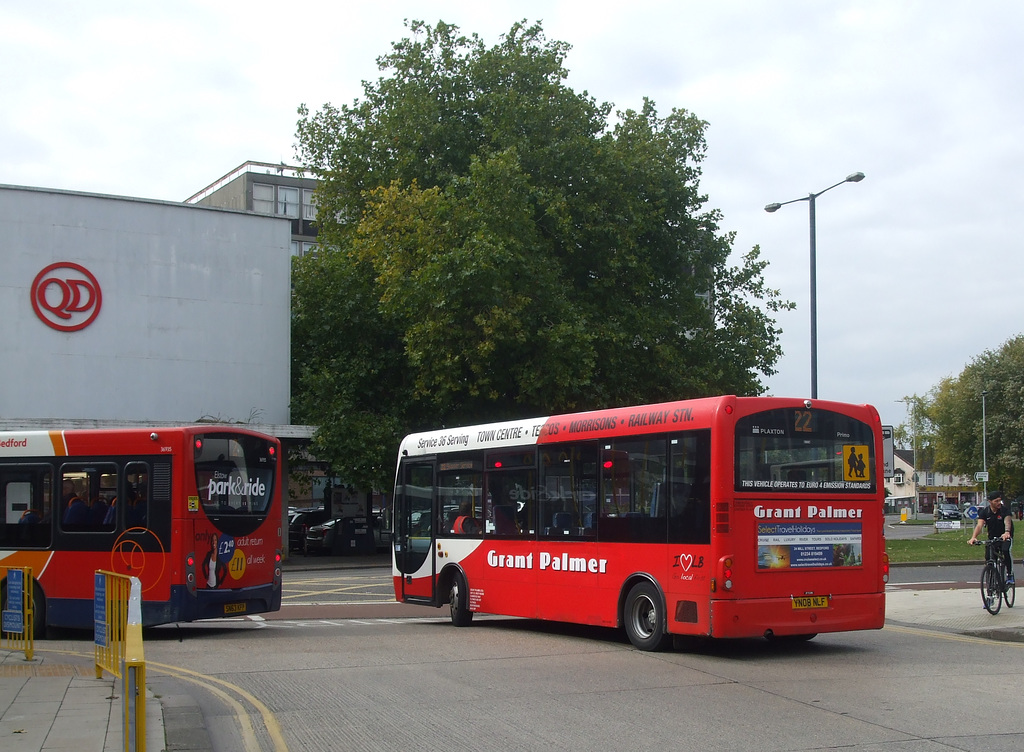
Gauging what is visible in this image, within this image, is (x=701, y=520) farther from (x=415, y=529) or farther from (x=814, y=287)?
(x=814, y=287)

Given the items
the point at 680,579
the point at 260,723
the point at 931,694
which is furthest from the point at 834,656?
the point at 260,723

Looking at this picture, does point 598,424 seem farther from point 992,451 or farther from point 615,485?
point 992,451

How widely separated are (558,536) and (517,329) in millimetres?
15998

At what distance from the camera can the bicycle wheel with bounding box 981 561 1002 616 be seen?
52.7 feet

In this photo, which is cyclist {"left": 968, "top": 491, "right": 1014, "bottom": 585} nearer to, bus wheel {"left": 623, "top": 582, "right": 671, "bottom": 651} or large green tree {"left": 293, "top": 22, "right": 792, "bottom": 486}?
bus wheel {"left": 623, "top": 582, "right": 671, "bottom": 651}

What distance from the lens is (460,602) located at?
53.2 ft

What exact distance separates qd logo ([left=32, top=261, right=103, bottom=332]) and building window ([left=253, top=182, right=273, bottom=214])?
1719 inches

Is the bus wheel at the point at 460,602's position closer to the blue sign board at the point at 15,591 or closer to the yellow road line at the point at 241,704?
the yellow road line at the point at 241,704

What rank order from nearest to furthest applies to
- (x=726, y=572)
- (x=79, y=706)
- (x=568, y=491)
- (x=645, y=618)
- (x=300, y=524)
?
(x=79, y=706), (x=726, y=572), (x=645, y=618), (x=568, y=491), (x=300, y=524)

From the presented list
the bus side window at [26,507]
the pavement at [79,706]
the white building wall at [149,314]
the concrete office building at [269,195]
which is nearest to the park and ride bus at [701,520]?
the pavement at [79,706]

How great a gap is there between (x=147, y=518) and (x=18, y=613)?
2161 mm

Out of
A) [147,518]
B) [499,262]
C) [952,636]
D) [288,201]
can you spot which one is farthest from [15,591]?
[288,201]

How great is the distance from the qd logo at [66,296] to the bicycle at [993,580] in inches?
992

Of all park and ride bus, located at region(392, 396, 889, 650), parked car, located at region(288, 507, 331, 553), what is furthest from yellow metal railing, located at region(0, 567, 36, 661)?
parked car, located at region(288, 507, 331, 553)
